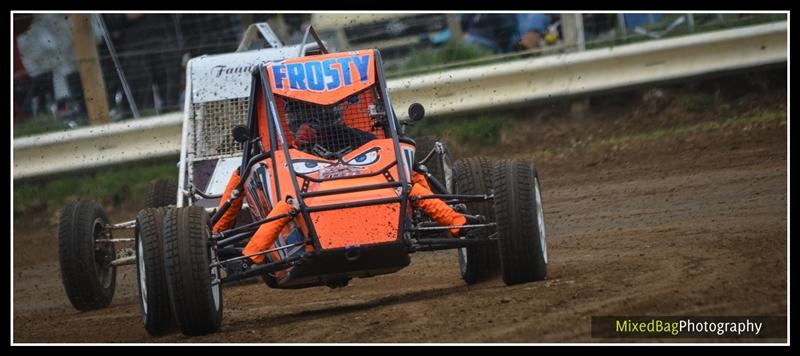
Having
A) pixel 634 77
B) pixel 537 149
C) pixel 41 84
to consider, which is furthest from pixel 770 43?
pixel 41 84

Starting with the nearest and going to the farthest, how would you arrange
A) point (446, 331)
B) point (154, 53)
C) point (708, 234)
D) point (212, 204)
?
point (446, 331)
point (708, 234)
point (212, 204)
point (154, 53)

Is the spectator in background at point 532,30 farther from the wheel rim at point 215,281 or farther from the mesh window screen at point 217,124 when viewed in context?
the wheel rim at point 215,281

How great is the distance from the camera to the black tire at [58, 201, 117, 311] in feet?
36.2

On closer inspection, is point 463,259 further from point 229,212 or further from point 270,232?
point 270,232

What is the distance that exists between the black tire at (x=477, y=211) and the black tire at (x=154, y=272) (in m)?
1.94

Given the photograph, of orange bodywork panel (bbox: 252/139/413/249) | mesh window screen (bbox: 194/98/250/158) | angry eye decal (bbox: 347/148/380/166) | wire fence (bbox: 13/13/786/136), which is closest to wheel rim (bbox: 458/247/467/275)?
orange bodywork panel (bbox: 252/139/413/249)

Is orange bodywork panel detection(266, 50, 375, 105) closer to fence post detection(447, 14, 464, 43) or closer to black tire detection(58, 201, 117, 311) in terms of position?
black tire detection(58, 201, 117, 311)

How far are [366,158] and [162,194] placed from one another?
389cm

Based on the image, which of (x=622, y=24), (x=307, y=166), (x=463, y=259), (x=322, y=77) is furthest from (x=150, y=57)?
(x=307, y=166)

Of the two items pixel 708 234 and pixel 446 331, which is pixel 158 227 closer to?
pixel 446 331

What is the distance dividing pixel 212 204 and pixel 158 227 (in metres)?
2.65

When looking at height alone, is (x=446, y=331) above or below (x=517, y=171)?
below

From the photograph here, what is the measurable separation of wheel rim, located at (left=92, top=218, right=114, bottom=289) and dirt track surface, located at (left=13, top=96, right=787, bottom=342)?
0.27m

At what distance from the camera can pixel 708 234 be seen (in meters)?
10.3
